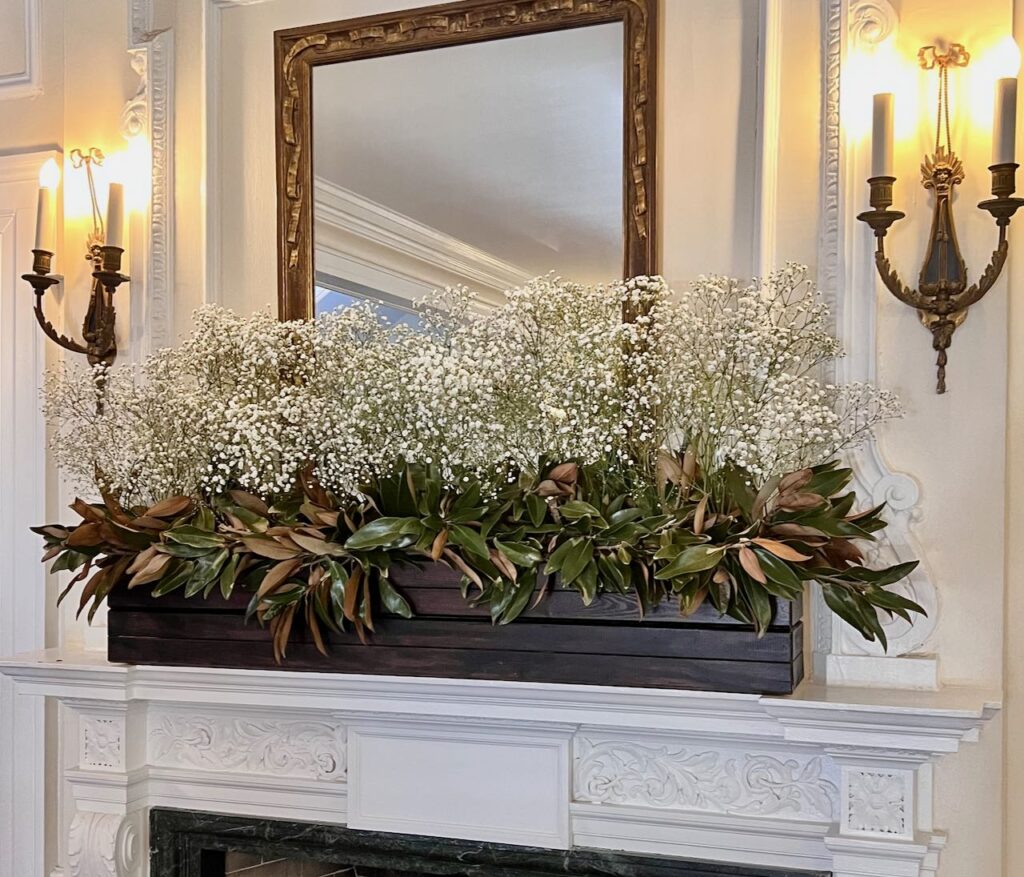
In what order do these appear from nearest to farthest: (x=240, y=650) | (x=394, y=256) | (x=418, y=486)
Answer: (x=418, y=486), (x=240, y=650), (x=394, y=256)

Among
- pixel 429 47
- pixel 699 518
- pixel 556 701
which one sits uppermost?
pixel 429 47

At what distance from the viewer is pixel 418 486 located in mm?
1830

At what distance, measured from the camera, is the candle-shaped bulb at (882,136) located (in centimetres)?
176

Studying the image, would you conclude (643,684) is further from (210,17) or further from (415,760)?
(210,17)

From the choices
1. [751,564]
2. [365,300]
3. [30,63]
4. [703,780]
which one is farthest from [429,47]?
[703,780]

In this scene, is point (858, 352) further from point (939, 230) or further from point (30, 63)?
point (30, 63)

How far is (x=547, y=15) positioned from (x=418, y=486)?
3.24ft

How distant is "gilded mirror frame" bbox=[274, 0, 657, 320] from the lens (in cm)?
200

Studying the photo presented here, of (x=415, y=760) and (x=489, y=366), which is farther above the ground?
(x=489, y=366)

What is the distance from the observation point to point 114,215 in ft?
7.50

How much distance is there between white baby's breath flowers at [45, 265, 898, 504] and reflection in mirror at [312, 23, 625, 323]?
0.12 m

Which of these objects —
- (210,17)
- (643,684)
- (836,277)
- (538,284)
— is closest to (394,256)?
(538,284)

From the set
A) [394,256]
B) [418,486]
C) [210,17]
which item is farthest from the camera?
[210,17]

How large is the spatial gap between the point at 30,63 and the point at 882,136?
82.4 inches
